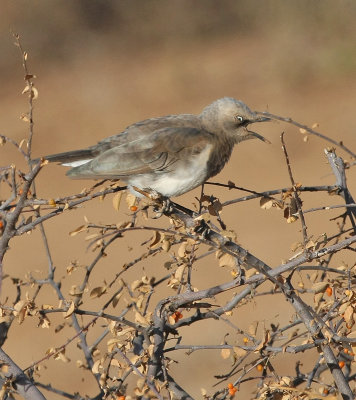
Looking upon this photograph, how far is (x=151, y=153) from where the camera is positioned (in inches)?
141

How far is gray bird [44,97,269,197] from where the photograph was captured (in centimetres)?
350

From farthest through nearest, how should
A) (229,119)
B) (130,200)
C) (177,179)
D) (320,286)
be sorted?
(229,119), (177,179), (130,200), (320,286)

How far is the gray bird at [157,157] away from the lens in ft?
11.5

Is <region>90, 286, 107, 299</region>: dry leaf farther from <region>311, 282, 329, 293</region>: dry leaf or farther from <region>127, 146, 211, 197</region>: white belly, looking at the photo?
<region>127, 146, 211, 197</region>: white belly

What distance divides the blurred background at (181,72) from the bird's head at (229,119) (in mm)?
4825

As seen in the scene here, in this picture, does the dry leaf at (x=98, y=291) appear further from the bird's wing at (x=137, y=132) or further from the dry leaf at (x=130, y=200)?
the bird's wing at (x=137, y=132)

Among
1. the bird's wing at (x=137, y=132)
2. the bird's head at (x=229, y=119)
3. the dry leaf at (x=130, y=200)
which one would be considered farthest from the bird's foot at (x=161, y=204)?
the bird's head at (x=229, y=119)

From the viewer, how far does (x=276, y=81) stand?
11.5 m

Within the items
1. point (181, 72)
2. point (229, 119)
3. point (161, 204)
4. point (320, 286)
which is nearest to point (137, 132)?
point (229, 119)

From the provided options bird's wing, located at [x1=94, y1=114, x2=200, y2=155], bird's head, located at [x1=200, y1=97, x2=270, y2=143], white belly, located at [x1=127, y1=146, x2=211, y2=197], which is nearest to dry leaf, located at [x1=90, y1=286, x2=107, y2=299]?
white belly, located at [x1=127, y1=146, x2=211, y2=197]

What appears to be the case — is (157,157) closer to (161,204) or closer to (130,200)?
(161,204)

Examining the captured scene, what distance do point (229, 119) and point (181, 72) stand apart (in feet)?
26.5

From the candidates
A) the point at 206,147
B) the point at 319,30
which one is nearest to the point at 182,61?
the point at 319,30

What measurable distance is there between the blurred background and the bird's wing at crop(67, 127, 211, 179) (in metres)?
5.07
